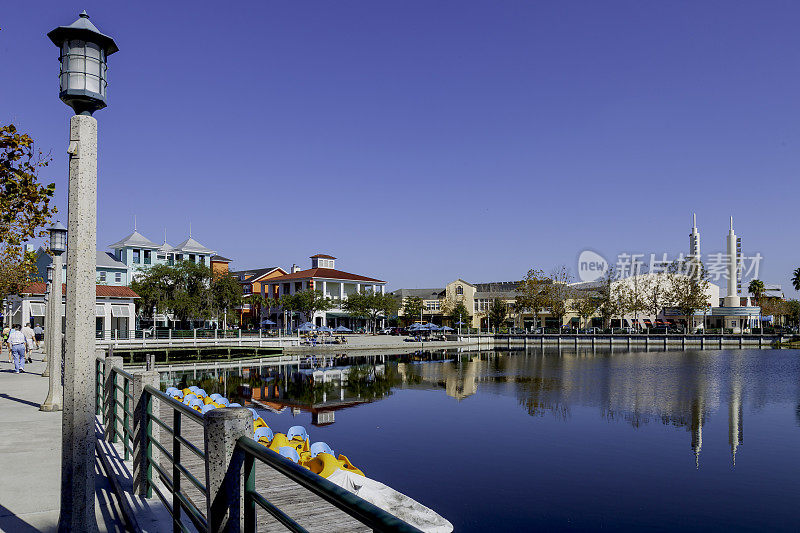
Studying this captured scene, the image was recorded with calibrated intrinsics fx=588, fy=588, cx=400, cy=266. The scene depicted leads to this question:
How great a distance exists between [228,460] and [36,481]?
538cm

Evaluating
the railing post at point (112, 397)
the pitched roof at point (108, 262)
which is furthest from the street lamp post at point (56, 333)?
the pitched roof at point (108, 262)

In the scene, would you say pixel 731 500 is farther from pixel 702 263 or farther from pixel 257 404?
pixel 702 263

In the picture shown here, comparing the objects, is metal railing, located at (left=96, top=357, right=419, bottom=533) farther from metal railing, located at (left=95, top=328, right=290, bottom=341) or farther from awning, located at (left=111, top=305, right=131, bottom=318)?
awning, located at (left=111, top=305, right=131, bottom=318)

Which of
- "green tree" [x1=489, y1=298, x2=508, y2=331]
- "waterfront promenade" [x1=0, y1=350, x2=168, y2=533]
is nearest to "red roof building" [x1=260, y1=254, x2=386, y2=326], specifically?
"green tree" [x1=489, y1=298, x2=508, y2=331]

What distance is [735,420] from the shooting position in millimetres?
22438

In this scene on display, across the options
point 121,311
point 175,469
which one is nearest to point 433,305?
point 121,311

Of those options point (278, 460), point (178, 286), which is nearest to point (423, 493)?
point (278, 460)

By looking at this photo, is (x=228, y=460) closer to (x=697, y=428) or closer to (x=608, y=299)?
(x=697, y=428)

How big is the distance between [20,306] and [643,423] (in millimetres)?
47296

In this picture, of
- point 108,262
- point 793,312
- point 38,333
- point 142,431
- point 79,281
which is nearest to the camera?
point 79,281

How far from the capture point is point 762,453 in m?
17.2

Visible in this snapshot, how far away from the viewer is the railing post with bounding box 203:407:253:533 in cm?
341

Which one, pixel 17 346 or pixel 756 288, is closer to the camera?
pixel 17 346

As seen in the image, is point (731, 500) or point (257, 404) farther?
point (257, 404)
